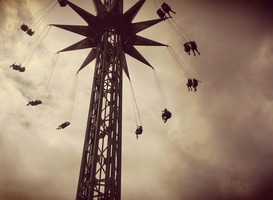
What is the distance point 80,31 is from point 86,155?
713cm

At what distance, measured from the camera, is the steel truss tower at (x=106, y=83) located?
40.6ft

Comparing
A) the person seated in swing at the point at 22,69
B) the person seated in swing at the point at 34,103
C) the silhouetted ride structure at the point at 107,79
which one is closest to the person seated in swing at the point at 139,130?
the silhouetted ride structure at the point at 107,79

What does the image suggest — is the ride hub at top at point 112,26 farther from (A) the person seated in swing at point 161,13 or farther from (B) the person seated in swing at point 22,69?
(B) the person seated in swing at point 22,69

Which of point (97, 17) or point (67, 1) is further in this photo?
point (97, 17)

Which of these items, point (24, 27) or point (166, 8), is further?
point (24, 27)

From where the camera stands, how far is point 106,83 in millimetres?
14828

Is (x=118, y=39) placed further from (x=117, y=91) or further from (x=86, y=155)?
(x=86, y=155)

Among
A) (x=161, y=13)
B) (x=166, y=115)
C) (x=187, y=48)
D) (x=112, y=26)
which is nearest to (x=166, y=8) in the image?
(x=161, y=13)

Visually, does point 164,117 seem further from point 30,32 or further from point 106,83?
point 30,32

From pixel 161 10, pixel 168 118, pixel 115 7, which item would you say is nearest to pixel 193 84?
pixel 168 118

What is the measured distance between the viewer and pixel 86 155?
43.0 ft

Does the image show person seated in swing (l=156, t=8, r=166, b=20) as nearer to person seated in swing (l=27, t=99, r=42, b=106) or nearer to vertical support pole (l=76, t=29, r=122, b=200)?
Answer: vertical support pole (l=76, t=29, r=122, b=200)

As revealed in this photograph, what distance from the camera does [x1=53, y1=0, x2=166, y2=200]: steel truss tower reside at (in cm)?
1237

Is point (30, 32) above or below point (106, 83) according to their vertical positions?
above
